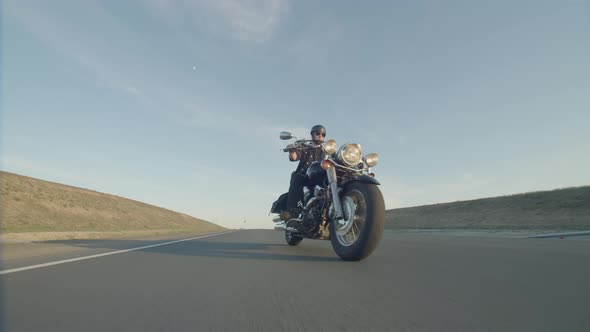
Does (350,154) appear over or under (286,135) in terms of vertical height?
under

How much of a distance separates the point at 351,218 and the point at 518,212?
3939 cm

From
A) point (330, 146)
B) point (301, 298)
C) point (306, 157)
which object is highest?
point (306, 157)

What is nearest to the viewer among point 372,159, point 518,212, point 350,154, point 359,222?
point 359,222

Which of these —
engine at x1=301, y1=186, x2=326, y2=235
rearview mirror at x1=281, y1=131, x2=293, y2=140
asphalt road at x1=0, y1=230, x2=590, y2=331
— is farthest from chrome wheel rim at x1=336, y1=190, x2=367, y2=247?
rearview mirror at x1=281, y1=131, x2=293, y2=140

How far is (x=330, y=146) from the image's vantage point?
4.91 meters

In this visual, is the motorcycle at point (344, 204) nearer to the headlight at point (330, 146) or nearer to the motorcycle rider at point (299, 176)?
the headlight at point (330, 146)

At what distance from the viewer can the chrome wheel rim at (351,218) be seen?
14.1 feet

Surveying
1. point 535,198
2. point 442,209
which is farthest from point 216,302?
point 442,209

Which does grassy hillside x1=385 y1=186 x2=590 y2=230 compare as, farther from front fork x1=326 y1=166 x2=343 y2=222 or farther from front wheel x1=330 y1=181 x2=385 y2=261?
front fork x1=326 y1=166 x2=343 y2=222

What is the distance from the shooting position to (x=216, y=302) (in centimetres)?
219

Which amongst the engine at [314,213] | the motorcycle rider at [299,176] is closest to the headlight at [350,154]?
the engine at [314,213]

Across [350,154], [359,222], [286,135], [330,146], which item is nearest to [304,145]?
[286,135]

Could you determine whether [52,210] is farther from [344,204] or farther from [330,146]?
[344,204]

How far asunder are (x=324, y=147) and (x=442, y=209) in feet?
170
